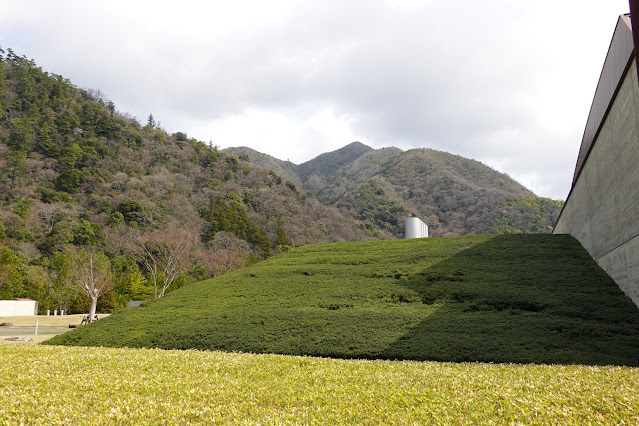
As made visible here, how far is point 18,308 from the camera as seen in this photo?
34.7m

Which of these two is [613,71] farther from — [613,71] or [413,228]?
[413,228]

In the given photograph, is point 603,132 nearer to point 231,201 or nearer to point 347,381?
point 347,381

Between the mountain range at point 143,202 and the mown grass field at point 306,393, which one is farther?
the mountain range at point 143,202

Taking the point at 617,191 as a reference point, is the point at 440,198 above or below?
above

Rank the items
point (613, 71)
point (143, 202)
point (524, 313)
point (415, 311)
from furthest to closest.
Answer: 1. point (143, 202)
2. point (415, 311)
3. point (613, 71)
4. point (524, 313)

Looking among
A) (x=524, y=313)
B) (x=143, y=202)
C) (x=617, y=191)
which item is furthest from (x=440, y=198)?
(x=524, y=313)

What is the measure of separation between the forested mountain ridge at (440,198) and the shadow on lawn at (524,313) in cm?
4522

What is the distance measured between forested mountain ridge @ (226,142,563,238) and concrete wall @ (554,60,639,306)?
44.9m

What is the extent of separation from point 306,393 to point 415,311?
7017 millimetres

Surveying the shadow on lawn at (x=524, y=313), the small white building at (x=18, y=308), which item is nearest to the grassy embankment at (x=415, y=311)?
the shadow on lawn at (x=524, y=313)

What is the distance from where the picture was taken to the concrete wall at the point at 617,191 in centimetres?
990

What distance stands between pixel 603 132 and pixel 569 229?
851 cm

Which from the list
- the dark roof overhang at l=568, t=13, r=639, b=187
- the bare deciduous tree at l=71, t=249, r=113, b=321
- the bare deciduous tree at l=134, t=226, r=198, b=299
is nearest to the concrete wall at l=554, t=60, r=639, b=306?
the dark roof overhang at l=568, t=13, r=639, b=187

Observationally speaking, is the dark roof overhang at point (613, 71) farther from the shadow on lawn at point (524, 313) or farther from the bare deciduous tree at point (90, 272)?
the bare deciduous tree at point (90, 272)
